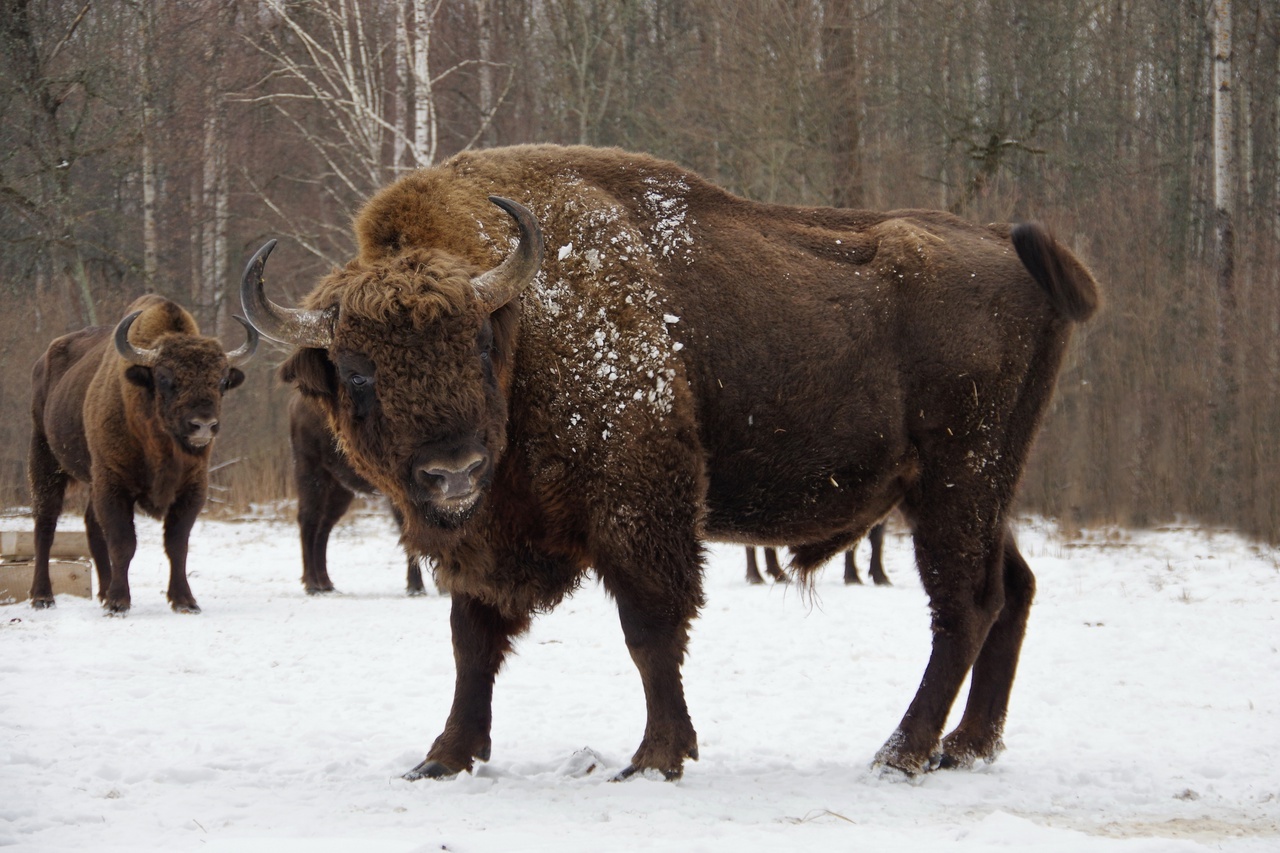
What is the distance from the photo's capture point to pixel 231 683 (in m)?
7.90

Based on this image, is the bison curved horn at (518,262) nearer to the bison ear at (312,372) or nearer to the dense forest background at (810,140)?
the bison ear at (312,372)

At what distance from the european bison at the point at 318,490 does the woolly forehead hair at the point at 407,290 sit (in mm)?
8483

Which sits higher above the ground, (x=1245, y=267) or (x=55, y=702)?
(x=1245, y=267)

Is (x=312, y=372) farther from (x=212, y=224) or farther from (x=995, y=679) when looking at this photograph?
(x=212, y=224)

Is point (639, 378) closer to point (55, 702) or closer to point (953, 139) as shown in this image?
point (55, 702)

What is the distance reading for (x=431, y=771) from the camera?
552cm

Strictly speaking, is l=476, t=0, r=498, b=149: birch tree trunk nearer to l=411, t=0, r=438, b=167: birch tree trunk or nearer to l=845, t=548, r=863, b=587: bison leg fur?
l=411, t=0, r=438, b=167: birch tree trunk

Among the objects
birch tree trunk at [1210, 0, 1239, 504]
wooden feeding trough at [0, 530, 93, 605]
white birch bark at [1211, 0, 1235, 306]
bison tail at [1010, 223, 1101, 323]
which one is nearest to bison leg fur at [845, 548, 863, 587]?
birch tree trunk at [1210, 0, 1239, 504]

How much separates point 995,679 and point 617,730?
79.1 inches

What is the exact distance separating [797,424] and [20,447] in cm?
2069

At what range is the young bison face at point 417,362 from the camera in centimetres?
501

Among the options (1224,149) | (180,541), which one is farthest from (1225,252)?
(180,541)

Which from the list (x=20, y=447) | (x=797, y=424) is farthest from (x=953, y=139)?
(x=20, y=447)

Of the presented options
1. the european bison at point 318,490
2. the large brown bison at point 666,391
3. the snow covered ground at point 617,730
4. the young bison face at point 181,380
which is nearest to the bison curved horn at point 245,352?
the young bison face at point 181,380
